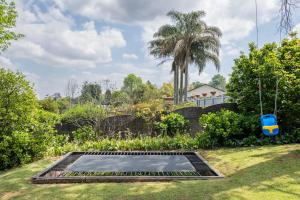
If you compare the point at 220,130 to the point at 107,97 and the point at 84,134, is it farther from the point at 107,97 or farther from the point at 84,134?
the point at 107,97

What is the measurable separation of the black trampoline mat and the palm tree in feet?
50.8

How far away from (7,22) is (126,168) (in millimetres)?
4998

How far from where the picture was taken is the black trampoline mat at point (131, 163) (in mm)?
4242

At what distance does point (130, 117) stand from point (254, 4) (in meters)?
4.71

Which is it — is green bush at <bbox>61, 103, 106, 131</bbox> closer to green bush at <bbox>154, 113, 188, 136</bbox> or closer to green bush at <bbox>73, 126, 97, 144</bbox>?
green bush at <bbox>73, 126, 97, 144</bbox>

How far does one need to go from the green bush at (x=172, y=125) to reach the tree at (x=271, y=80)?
1699 millimetres

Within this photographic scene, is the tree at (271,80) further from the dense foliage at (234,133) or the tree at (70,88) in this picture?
the tree at (70,88)

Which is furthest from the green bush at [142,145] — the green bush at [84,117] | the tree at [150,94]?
the tree at [150,94]

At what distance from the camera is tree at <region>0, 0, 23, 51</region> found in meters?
6.26

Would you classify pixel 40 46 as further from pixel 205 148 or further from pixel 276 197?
pixel 276 197

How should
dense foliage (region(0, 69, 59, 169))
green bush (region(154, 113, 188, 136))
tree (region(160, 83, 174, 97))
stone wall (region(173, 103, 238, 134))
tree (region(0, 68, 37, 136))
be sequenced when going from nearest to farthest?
1. dense foliage (region(0, 69, 59, 169))
2. tree (region(0, 68, 37, 136))
3. green bush (region(154, 113, 188, 136))
4. stone wall (region(173, 103, 238, 134))
5. tree (region(160, 83, 174, 97))

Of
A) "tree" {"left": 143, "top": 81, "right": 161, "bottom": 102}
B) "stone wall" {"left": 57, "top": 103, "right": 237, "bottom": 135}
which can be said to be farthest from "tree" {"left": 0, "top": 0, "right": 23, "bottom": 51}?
"tree" {"left": 143, "top": 81, "right": 161, "bottom": 102}

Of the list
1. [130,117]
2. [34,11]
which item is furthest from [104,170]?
[34,11]

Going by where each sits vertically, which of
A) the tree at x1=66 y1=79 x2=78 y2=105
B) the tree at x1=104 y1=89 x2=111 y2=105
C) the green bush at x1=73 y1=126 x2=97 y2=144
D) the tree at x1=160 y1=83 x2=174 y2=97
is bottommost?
the green bush at x1=73 y1=126 x2=97 y2=144
